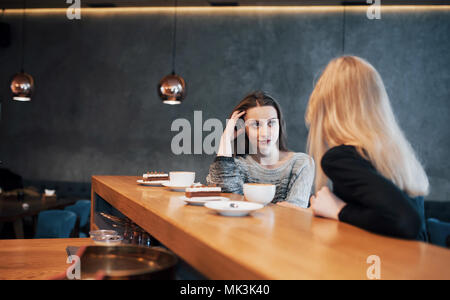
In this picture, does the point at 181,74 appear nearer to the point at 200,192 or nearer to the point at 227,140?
the point at 227,140

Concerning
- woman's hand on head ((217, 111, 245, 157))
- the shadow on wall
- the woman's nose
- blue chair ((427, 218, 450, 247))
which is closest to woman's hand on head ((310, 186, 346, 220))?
woman's hand on head ((217, 111, 245, 157))

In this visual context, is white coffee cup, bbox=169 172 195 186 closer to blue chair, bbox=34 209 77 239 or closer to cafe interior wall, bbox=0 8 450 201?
blue chair, bbox=34 209 77 239

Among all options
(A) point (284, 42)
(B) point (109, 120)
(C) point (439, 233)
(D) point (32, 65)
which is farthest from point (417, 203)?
(D) point (32, 65)

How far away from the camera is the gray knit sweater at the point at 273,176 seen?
2.07 meters

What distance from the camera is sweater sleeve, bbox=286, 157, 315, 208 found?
6.70ft

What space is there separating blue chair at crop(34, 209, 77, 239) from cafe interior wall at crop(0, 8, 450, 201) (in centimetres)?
203

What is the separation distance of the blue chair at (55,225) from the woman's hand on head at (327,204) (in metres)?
3.51

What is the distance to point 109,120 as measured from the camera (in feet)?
20.5

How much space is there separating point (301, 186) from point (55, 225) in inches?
117

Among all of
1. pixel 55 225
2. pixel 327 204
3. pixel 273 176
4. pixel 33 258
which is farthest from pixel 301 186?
pixel 55 225

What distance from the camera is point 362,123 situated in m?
1.11

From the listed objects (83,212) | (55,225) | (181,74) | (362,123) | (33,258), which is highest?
(181,74)

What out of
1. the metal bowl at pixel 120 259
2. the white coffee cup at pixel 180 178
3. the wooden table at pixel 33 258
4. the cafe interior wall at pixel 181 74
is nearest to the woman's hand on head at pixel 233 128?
the white coffee cup at pixel 180 178
